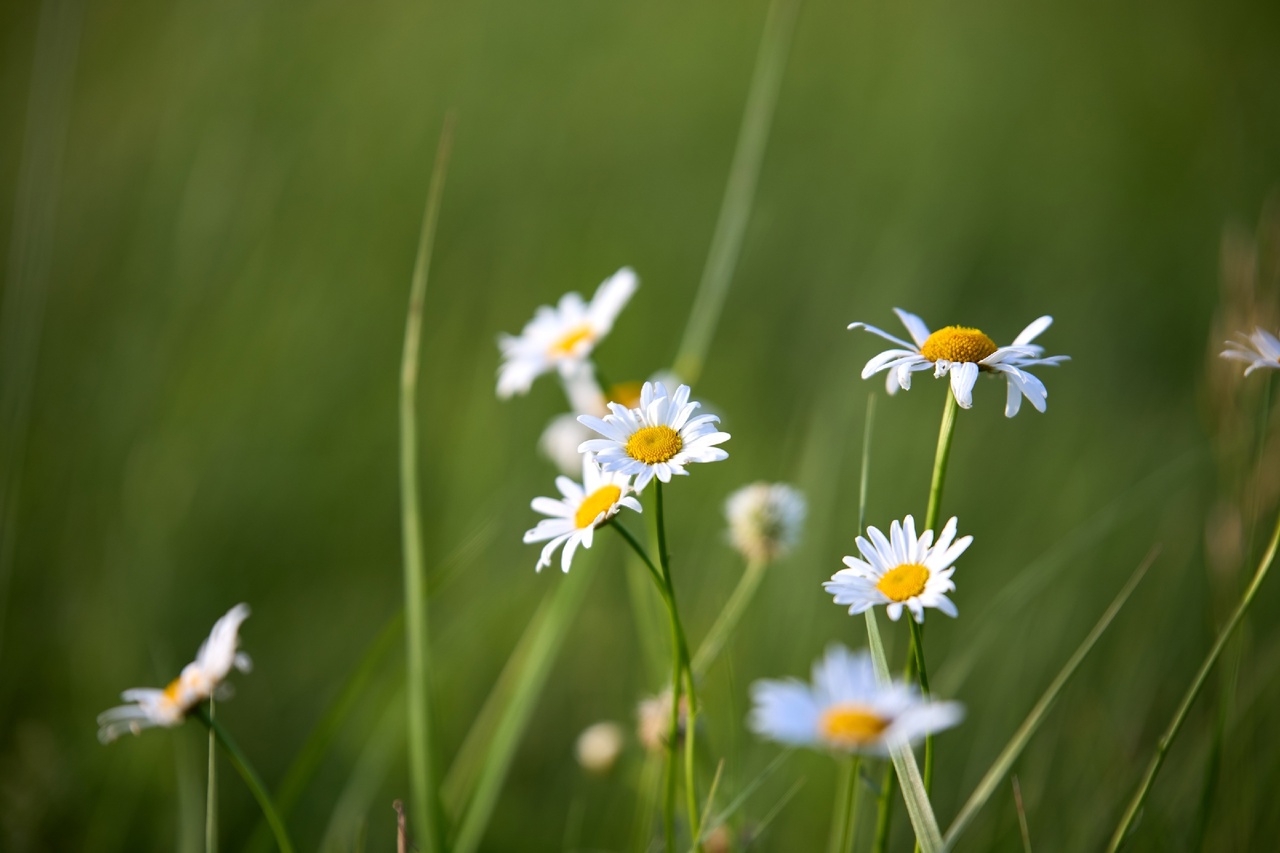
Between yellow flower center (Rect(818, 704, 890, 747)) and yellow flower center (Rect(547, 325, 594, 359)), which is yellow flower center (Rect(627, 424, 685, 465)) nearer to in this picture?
yellow flower center (Rect(818, 704, 890, 747))

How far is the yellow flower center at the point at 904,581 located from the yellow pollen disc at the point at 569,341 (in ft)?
1.91

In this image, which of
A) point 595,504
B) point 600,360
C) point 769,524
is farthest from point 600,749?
point 600,360

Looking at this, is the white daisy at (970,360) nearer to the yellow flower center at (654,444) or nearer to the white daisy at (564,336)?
the yellow flower center at (654,444)

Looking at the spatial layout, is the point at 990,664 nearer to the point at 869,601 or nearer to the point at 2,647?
the point at 869,601

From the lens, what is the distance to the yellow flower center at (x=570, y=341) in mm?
1143

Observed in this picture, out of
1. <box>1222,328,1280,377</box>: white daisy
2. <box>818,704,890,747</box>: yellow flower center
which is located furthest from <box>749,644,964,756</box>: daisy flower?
<box>1222,328,1280,377</box>: white daisy

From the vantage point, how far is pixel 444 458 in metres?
2.27

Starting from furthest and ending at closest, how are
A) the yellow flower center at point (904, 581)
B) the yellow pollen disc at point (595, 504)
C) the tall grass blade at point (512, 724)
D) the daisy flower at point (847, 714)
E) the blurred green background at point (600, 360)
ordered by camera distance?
1. the blurred green background at point (600, 360)
2. the tall grass blade at point (512, 724)
3. the yellow pollen disc at point (595, 504)
4. the yellow flower center at point (904, 581)
5. the daisy flower at point (847, 714)

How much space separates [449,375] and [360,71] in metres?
1.99

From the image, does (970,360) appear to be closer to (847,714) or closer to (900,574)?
(900,574)

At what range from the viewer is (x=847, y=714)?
587mm

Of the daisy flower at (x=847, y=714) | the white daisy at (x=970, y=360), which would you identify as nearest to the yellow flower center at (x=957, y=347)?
the white daisy at (x=970, y=360)

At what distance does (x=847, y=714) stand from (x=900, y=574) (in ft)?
0.43

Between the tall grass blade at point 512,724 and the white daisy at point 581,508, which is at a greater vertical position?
the white daisy at point 581,508
